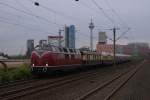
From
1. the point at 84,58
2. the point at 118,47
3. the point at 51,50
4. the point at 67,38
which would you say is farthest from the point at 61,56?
the point at 118,47

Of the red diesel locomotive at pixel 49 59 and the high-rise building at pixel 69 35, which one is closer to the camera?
the red diesel locomotive at pixel 49 59

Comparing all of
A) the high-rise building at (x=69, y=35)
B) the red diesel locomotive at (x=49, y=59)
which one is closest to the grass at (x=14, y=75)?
the red diesel locomotive at (x=49, y=59)

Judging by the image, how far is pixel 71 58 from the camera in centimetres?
3550

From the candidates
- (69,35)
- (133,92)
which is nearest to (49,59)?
(133,92)

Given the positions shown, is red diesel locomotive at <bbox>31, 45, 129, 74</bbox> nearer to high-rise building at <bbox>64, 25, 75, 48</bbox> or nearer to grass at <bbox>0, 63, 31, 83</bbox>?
grass at <bbox>0, 63, 31, 83</bbox>

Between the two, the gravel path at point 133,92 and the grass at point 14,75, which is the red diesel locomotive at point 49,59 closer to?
the grass at point 14,75

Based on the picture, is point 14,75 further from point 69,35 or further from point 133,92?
point 69,35

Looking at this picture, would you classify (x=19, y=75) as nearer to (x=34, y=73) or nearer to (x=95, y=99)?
(x=34, y=73)

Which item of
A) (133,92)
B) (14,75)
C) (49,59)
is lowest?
(133,92)

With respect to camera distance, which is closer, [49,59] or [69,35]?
[49,59]

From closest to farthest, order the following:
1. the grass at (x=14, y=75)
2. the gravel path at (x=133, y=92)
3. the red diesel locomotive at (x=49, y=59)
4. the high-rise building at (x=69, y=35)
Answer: the gravel path at (x=133, y=92)
the grass at (x=14, y=75)
the red diesel locomotive at (x=49, y=59)
the high-rise building at (x=69, y=35)

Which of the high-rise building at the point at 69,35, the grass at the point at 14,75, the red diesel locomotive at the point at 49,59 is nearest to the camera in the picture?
the grass at the point at 14,75

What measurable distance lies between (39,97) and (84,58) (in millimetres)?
28099

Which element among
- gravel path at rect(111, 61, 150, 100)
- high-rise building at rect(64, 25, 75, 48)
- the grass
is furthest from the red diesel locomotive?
high-rise building at rect(64, 25, 75, 48)
